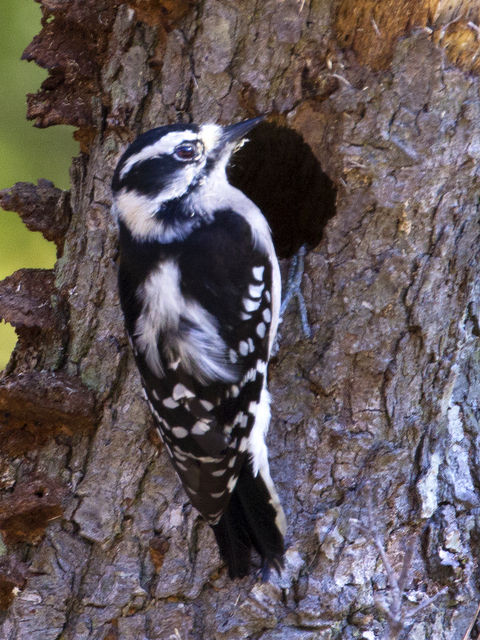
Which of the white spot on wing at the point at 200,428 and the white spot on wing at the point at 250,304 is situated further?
the white spot on wing at the point at 250,304

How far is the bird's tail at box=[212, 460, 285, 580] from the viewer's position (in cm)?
319

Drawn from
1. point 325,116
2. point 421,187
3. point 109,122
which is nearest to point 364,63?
point 325,116

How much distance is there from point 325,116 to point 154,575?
1932 millimetres

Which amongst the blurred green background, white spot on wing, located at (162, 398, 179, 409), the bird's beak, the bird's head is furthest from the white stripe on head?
the blurred green background

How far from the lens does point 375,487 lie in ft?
10.8

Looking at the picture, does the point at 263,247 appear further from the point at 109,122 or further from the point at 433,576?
the point at 433,576

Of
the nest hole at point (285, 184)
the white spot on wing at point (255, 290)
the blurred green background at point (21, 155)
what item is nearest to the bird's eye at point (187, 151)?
the nest hole at point (285, 184)

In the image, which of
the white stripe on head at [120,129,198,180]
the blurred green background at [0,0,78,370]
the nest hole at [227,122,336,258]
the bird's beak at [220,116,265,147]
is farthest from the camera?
the blurred green background at [0,0,78,370]

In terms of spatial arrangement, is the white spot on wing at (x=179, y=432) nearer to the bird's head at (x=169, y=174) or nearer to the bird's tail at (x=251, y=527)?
the bird's tail at (x=251, y=527)

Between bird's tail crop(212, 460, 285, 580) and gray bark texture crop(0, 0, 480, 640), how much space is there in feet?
0.18

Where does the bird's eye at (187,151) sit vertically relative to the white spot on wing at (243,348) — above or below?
above

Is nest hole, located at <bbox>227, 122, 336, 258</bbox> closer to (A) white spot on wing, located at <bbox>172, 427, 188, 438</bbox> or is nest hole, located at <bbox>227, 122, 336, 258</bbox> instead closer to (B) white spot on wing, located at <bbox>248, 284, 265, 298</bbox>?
(B) white spot on wing, located at <bbox>248, 284, 265, 298</bbox>

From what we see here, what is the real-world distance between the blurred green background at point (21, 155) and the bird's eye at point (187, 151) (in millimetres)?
2286

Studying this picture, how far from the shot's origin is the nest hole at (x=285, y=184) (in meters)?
3.58
